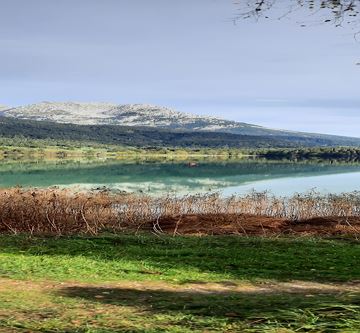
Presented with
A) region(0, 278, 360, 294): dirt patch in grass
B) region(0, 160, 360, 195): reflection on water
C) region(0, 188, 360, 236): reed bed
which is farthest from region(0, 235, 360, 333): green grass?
region(0, 160, 360, 195): reflection on water

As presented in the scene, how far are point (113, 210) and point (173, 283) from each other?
14591mm

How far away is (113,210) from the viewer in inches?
1006

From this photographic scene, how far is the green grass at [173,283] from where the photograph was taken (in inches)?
264

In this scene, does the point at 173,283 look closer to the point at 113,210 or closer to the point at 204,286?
the point at 204,286

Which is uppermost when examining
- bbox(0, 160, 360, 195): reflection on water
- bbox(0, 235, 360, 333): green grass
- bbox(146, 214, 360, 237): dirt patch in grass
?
bbox(0, 235, 360, 333): green grass

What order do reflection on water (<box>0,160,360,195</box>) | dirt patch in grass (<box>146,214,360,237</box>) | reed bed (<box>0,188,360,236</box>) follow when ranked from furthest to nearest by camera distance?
reflection on water (<box>0,160,360,195</box>) → reed bed (<box>0,188,360,236</box>) → dirt patch in grass (<box>146,214,360,237</box>)

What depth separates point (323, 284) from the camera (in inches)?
444

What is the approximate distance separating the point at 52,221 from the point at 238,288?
12842 mm

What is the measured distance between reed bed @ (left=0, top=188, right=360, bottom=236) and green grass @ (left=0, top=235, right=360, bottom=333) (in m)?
3.11

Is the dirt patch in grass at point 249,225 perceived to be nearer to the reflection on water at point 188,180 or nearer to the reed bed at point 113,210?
the reed bed at point 113,210

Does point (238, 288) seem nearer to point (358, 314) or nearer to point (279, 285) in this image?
point (279, 285)

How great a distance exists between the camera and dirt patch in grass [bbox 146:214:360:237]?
21.4m

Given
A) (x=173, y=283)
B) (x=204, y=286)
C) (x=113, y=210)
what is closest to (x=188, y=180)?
(x=113, y=210)

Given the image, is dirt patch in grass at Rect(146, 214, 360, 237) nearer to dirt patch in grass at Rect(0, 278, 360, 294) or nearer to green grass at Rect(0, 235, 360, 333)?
green grass at Rect(0, 235, 360, 333)
